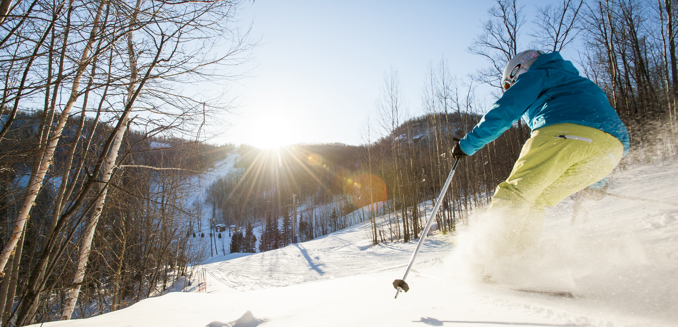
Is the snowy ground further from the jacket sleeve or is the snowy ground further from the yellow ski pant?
the jacket sleeve

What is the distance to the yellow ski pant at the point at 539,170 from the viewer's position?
4.99 feet

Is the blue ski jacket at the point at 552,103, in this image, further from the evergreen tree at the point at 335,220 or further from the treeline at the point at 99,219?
the evergreen tree at the point at 335,220

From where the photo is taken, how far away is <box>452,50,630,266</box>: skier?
5.00 ft

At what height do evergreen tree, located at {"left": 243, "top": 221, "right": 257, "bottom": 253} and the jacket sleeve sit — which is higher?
the jacket sleeve

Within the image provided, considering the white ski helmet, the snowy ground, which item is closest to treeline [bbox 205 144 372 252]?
the snowy ground

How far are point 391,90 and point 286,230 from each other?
35750 millimetres

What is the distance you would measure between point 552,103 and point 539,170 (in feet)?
1.52

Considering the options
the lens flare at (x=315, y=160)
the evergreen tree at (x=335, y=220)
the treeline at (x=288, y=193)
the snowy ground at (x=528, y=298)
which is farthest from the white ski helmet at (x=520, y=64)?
the lens flare at (x=315, y=160)

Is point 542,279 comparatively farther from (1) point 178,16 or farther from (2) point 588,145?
(1) point 178,16

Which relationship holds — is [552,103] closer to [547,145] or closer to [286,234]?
[547,145]

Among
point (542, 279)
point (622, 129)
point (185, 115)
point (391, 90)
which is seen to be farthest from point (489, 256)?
point (391, 90)

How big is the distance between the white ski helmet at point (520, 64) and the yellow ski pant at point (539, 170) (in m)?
0.51

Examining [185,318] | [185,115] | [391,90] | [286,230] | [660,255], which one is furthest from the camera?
[286,230]

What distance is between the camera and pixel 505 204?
1.56m
